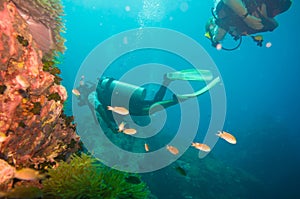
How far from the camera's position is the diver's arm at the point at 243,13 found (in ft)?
20.6

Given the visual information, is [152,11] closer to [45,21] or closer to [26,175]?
[45,21]

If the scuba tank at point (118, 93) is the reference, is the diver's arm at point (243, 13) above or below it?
above

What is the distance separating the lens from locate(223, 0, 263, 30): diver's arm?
628cm

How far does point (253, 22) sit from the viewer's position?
6.57 m

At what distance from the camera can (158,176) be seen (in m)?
12.7

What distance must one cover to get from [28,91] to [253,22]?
6.43 metres

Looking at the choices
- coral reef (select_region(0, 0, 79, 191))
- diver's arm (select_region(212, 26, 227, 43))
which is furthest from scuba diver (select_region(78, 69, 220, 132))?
coral reef (select_region(0, 0, 79, 191))

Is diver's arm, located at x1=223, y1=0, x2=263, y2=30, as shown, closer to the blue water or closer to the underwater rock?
the underwater rock

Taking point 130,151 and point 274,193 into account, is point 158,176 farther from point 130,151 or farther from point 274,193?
point 274,193

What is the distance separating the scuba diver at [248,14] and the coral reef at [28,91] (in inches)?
198

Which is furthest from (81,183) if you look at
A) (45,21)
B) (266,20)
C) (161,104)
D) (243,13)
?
(266,20)

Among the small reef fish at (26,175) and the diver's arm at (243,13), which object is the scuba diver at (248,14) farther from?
the small reef fish at (26,175)

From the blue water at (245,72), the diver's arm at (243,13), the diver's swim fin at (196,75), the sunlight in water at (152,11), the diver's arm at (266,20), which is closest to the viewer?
the diver's arm at (243,13)

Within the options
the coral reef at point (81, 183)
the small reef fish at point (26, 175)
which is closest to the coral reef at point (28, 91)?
the small reef fish at point (26, 175)
